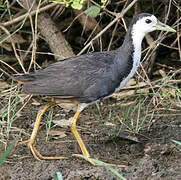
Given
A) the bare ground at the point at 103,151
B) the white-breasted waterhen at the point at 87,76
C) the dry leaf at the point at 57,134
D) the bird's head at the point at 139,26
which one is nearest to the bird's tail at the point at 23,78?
the white-breasted waterhen at the point at 87,76

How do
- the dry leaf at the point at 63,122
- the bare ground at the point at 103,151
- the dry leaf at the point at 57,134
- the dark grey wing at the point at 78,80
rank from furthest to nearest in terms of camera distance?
the dry leaf at the point at 63,122 < the dry leaf at the point at 57,134 < the dark grey wing at the point at 78,80 < the bare ground at the point at 103,151

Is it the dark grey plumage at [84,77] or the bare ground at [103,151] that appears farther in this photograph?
the dark grey plumage at [84,77]

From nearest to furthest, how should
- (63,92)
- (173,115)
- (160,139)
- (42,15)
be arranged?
(63,92) → (160,139) → (173,115) → (42,15)

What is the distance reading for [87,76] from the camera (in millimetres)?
4344

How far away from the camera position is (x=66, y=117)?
17.5 feet

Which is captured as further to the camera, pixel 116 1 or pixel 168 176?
Answer: pixel 116 1

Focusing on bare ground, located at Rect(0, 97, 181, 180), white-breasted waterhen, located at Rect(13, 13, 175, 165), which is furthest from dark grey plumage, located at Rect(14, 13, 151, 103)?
bare ground, located at Rect(0, 97, 181, 180)

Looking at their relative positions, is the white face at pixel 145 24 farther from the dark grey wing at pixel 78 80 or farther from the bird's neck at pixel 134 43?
the dark grey wing at pixel 78 80

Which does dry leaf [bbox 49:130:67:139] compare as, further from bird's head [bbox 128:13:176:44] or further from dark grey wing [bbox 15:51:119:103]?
bird's head [bbox 128:13:176:44]

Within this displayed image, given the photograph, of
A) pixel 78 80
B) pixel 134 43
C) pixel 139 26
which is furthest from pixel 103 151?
pixel 139 26

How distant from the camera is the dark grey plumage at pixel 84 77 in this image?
14.0 ft

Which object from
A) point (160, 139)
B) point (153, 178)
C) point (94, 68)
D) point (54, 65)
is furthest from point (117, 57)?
point (153, 178)

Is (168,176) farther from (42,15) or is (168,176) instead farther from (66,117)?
(42,15)

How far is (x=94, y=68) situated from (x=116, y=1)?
7.12ft
